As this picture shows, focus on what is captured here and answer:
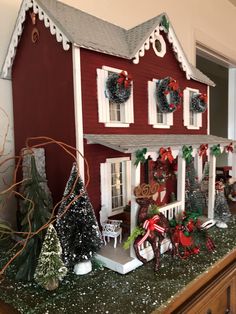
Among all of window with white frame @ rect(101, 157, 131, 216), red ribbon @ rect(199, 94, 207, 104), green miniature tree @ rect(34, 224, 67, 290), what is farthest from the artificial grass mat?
red ribbon @ rect(199, 94, 207, 104)

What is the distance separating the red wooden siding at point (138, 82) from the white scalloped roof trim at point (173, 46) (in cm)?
2

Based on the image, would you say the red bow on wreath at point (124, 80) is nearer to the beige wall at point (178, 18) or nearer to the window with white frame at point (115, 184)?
the window with white frame at point (115, 184)

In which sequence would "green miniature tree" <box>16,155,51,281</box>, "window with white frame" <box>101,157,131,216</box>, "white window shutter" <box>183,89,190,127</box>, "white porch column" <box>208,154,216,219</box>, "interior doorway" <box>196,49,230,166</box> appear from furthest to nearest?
"interior doorway" <box>196,49,230,166</box>, "white window shutter" <box>183,89,190,127</box>, "white porch column" <box>208,154,216,219</box>, "window with white frame" <box>101,157,131,216</box>, "green miniature tree" <box>16,155,51,281</box>

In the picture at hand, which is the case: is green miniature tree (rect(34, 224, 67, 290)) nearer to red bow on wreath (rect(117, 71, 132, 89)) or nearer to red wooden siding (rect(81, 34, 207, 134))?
red wooden siding (rect(81, 34, 207, 134))

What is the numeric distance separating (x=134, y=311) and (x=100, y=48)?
0.80 m

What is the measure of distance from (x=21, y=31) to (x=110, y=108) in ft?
1.49

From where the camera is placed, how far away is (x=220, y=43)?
2234 millimetres

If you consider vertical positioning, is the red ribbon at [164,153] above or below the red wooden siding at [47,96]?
below

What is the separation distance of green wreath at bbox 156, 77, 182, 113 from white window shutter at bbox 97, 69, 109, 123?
28 cm

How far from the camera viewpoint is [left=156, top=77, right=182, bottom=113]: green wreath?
1.15 m

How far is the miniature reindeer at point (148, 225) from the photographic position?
2.83 ft

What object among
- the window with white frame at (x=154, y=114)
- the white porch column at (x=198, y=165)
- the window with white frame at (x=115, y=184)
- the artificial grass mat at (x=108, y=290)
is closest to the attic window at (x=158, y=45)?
the window with white frame at (x=154, y=114)

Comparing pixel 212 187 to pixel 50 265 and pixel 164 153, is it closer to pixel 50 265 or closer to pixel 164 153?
pixel 164 153

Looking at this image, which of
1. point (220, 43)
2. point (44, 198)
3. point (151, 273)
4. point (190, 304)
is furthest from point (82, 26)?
point (220, 43)
